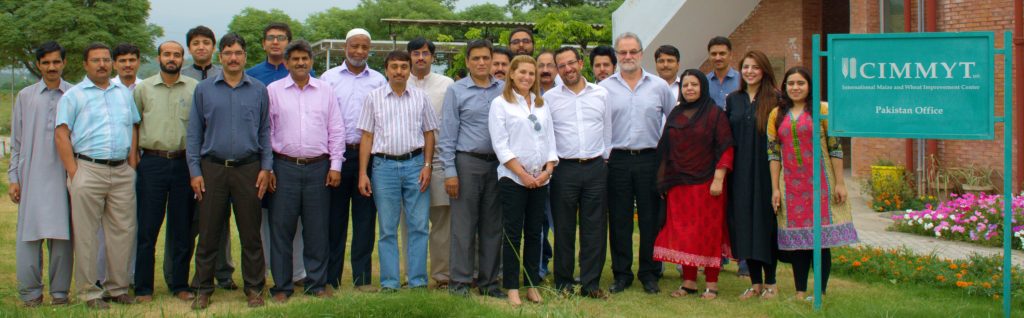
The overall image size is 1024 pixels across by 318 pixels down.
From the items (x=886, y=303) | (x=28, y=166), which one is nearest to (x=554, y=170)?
(x=886, y=303)

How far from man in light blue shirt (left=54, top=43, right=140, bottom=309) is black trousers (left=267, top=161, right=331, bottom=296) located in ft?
3.00

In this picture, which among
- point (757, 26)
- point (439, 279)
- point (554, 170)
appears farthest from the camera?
point (757, 26)

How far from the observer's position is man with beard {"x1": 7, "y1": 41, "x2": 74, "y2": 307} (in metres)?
5.96

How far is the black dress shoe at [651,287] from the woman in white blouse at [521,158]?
0.92 meters

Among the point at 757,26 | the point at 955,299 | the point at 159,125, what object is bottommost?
the point at 955,299

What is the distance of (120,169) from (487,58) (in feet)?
8.14

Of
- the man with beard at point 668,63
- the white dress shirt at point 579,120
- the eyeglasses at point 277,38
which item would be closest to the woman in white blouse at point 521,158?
the white dress shirt at point 579,120

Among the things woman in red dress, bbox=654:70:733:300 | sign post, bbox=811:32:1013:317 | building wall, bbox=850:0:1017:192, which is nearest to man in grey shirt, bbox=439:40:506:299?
woman in red dress, bbox=654:70:733:300

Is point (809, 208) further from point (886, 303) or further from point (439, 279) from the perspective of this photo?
point (439, 279)

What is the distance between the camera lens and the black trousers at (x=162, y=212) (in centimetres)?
617

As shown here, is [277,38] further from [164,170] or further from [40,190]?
[40,190]

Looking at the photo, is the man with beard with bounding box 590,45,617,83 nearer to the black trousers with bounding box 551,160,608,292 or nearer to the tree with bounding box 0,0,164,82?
the black trousers with bounding box 551,160,608,292

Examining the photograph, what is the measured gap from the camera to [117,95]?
19.9ft

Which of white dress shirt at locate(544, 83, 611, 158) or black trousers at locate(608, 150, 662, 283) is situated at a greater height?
white dress shirt at locate(544, 83, 611, 158)
